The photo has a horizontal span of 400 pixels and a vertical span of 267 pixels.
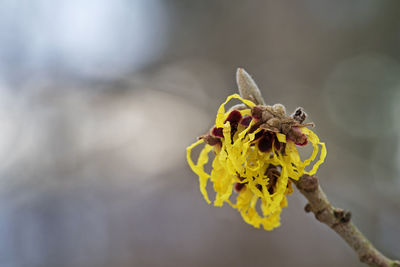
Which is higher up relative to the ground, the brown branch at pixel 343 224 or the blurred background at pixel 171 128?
the blurred background at pixel 171 128

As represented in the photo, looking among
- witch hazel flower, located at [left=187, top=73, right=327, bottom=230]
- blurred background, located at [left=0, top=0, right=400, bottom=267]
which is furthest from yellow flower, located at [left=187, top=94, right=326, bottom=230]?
blurred background, located at [left=0, top=0, right=400, bottom=267]

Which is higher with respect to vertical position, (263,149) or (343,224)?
(263,149)

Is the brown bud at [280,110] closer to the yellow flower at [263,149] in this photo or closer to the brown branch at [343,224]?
the yellow flower at [263,149]

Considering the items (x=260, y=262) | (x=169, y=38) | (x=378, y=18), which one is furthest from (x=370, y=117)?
(x=169, y=38)

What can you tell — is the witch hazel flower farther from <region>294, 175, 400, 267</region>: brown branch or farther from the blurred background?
the blurred background

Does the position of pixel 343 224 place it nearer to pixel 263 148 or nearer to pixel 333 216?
pixel 333 216

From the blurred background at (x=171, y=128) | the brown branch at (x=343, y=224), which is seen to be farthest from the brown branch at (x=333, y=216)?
the blurred background at (x=171, y=128)

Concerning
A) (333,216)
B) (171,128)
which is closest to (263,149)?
(333,216)

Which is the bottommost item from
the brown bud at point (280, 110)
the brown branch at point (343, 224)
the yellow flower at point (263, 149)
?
the brown branch at point (343, 224)

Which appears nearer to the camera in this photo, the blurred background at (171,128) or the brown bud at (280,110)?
the brown bud at (280,110)
